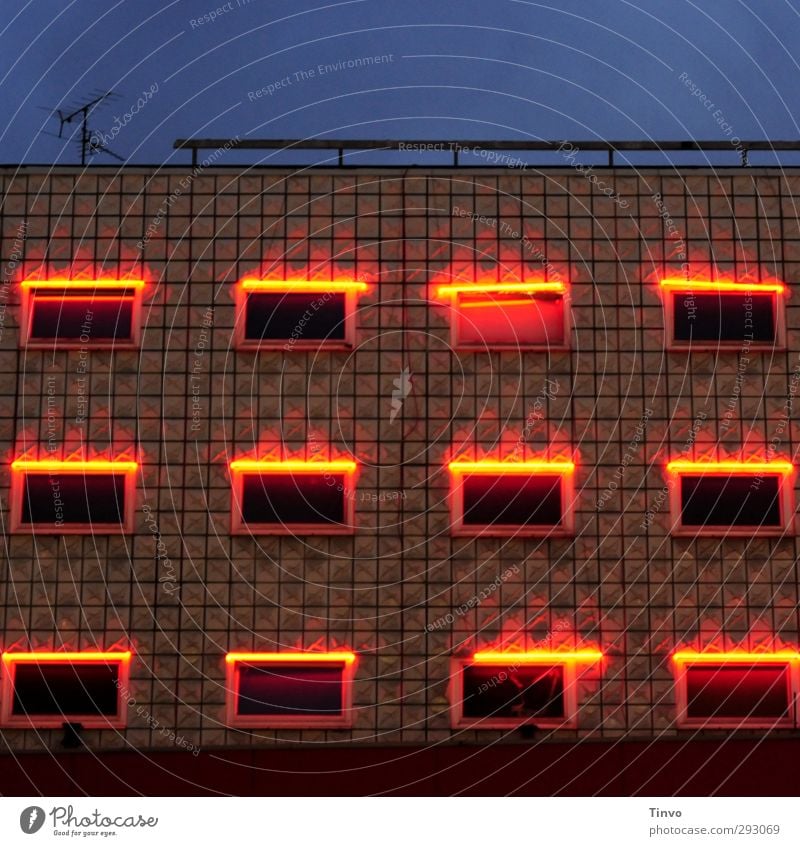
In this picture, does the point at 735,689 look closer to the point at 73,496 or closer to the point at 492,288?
the point at 492,288

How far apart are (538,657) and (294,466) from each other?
5618 millimetres

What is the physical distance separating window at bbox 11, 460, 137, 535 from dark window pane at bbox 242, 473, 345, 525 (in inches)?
87.3

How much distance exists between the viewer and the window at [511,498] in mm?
26750

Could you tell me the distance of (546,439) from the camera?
1066 inches

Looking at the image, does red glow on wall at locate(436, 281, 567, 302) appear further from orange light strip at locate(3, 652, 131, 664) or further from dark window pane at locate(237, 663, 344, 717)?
orange light strip at locate(3, 652, 131, 664)

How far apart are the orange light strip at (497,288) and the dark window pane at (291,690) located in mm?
7215

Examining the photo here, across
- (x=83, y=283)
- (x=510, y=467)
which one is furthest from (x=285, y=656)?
(x=83, y=283)

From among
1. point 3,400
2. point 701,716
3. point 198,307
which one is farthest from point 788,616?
point 3,400

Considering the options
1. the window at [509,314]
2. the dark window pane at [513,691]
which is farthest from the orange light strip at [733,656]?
the window at [509,314]

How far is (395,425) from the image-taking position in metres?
27.1

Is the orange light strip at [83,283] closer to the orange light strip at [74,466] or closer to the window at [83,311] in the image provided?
the window at [83,311]

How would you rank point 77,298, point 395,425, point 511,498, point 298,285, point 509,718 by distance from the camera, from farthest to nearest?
1. point 77,298
2. point 298,285
3. point 395,425
4. point 511,498
5. point 509,718

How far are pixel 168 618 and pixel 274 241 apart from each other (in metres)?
7.28

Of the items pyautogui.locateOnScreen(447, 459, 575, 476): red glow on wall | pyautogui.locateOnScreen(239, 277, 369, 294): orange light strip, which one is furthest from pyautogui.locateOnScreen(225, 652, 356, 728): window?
pyautogui.locateOnScreen(239, 277, 369, 294): orange light strip
